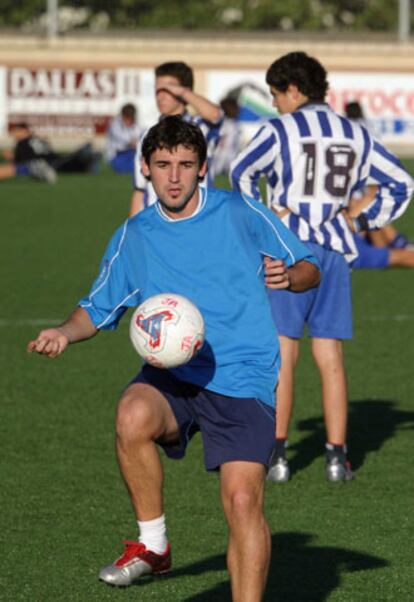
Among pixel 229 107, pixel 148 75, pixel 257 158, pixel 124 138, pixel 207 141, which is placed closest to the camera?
pixel 257 158

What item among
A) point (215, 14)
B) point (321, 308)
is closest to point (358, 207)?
point (321, 308)

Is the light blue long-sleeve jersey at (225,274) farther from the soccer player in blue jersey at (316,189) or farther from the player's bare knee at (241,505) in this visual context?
the soccer player in blue jersey at (316,189)

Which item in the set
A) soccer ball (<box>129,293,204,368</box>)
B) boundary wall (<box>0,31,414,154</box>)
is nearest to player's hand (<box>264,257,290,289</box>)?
soccer ball (<box>129,293,204,368</box>)

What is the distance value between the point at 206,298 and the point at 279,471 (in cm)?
266

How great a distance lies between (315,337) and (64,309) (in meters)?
6.47

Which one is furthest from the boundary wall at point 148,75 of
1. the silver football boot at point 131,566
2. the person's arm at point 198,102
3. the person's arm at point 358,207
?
the silver football boot at point 131,566

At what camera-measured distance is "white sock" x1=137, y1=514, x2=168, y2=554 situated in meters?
5.87

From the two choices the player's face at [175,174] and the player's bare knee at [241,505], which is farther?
the player's face at [175,174]

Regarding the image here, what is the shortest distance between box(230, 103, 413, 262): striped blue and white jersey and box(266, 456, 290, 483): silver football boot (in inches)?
43.0

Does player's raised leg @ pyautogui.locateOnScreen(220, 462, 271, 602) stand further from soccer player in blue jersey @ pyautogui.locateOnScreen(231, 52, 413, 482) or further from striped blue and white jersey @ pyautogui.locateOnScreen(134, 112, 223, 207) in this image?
striped blue and white jersey @ pyautogui.locateOnScreen(134, 112, 223, 207)

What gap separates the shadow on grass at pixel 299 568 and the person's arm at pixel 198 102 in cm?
347

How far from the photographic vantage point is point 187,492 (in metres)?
7.62

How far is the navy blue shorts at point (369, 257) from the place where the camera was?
824 centimetres

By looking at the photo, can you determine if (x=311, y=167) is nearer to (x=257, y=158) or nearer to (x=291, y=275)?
(x=257, y=158)
